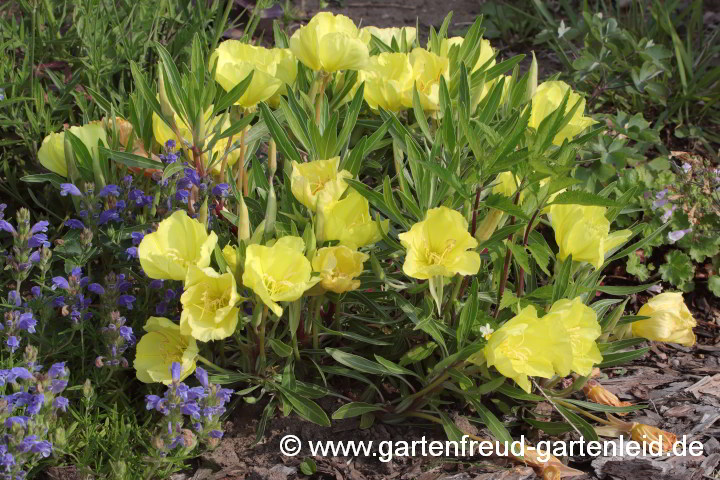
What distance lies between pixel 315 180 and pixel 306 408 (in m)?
0.59

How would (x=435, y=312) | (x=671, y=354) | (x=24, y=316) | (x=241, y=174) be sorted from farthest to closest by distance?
(x=671, y=354), (x=241, y=174), (x=435, y=312), (x=24, y=316)

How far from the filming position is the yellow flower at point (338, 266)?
1.82 meters

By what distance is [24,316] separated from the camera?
1.96 metres

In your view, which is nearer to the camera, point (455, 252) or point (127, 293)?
point (455, 252)

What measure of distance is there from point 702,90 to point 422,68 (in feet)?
6.83

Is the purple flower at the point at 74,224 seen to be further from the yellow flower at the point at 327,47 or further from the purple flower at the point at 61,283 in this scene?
the yellow flower at the point at 327,47

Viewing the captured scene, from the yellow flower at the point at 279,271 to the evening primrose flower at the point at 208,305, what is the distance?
63 mm

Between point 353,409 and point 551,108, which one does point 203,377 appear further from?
point 551,108

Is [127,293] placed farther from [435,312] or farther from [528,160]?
[528,160]

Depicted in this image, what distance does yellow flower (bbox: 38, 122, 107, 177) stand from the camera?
2.24 metres

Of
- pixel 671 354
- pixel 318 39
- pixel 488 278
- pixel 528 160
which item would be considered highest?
pixel 318 39

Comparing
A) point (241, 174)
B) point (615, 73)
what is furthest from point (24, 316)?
point (615, 73)

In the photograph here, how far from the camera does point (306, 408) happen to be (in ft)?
6.67

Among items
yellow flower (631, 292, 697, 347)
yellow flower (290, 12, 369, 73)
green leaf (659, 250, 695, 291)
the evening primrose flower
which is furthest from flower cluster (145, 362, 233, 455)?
green leaf (659, 250, 695, 291)
